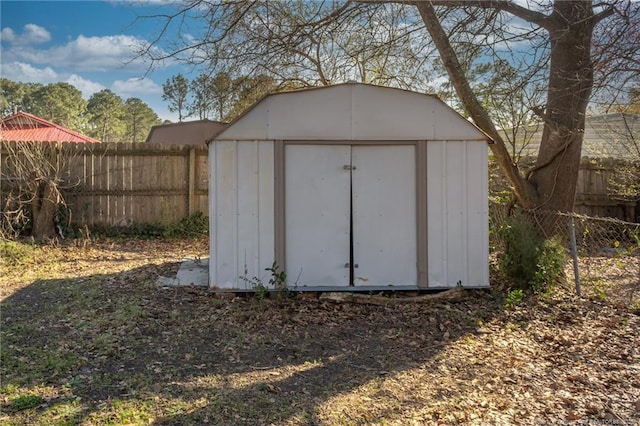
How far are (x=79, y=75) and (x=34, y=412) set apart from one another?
1142 centimetres

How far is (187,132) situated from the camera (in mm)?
13156

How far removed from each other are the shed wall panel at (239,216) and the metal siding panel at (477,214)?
2575mm

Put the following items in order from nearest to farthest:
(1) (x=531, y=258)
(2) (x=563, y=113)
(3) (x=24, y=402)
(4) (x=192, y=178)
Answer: (3) (x=24, y=402) → (1) (x=531, y=258) → (2) (x=563, y=113) → (4) (x=192, y=178)

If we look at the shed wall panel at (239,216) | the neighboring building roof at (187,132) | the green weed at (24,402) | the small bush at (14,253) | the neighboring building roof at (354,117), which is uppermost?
the neighboring building roof at (187,132)

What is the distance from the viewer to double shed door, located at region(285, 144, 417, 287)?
238 inches

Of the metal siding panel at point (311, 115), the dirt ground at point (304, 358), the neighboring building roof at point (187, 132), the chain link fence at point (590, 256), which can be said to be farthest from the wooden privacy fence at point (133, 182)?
the metal siding panel at point (311, 115)

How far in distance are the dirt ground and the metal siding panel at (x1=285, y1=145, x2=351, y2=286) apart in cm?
43

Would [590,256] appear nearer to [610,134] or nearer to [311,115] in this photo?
[610,134]

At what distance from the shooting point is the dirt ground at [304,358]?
3154 millimetres

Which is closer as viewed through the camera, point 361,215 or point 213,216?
point 213,216

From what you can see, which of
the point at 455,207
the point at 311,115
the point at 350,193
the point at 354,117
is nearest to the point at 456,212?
the point at 455,207

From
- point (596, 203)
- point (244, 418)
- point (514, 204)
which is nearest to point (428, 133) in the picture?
point (514, 204)

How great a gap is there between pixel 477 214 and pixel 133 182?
25.1ft

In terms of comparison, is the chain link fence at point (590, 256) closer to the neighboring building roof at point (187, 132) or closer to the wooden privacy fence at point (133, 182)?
the wooden privacy fence at point (133, 182)
